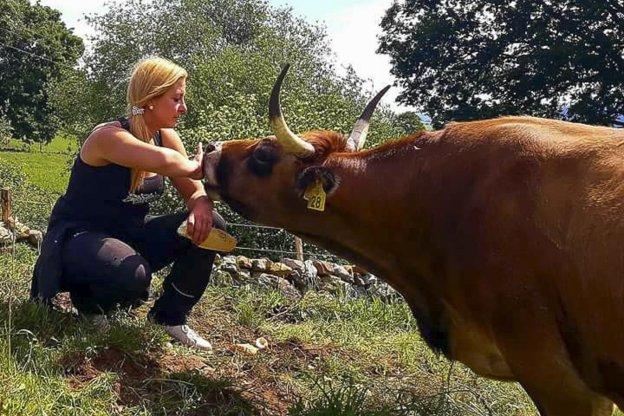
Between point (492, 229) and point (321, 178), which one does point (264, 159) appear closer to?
point (321, 178)

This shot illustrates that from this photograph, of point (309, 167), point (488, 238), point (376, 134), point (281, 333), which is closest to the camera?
point (488, 238)

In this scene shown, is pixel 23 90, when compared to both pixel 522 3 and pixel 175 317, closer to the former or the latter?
pixel 522 3

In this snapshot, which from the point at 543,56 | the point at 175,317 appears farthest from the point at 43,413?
the point at 543,56

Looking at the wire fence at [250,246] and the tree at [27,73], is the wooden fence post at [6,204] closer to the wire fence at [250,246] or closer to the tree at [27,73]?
the wire fence at [250,246]

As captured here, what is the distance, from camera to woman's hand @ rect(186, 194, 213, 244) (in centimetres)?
529

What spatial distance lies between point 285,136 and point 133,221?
1446mm

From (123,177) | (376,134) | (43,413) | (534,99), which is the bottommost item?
(43,413)

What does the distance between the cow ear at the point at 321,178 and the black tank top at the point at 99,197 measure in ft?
4.38

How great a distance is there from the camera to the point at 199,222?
5.29 metres

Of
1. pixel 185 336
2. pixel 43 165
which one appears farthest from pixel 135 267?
pixel 43 165

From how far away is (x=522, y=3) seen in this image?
31.8 metres

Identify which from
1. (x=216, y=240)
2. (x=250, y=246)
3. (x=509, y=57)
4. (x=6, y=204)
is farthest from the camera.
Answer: (x=509, y=57)

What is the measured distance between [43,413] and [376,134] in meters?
16.3

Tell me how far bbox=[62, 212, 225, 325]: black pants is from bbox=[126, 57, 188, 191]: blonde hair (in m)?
0.44
